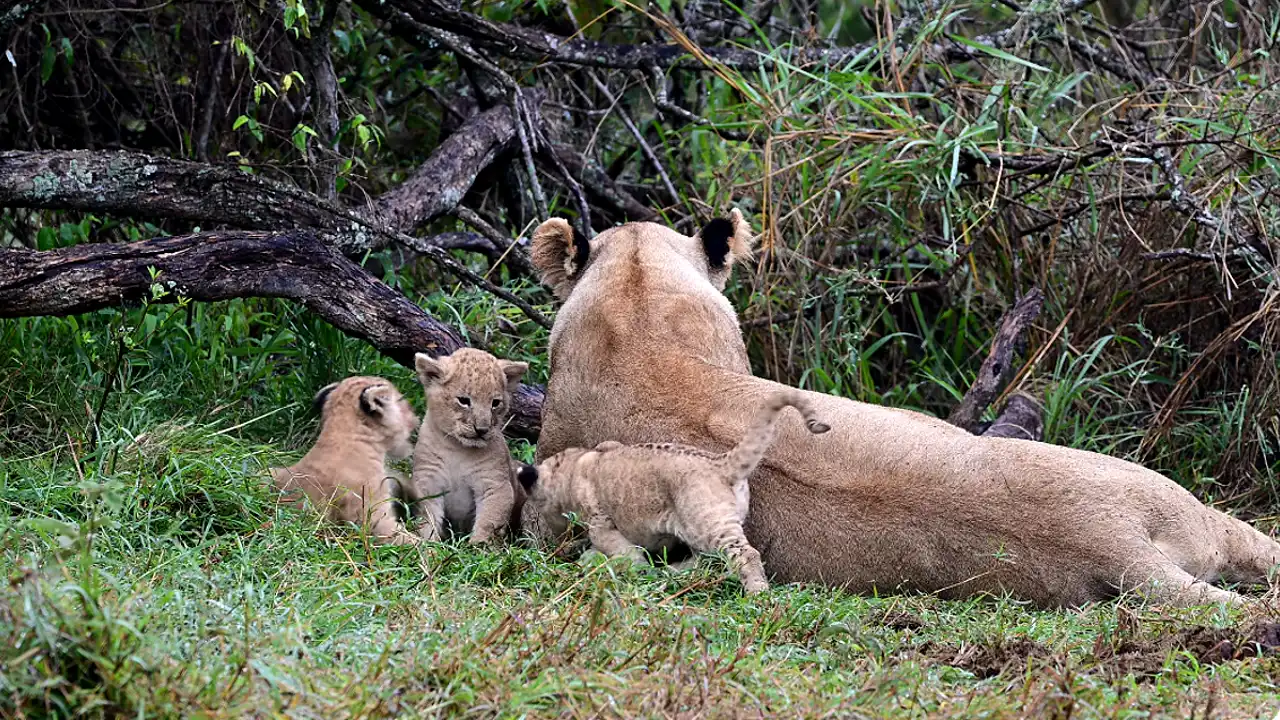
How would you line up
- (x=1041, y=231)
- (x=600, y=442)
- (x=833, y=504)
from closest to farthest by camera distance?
(x=833, y=504), (x=600, y=442), (x=1041, y=231)

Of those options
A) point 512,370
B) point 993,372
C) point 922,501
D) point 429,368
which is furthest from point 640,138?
point 922,501

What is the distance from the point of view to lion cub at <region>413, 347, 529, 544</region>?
595cm

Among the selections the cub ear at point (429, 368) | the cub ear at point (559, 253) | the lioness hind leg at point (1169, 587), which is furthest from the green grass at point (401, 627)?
the cub ear at point (559, 253)

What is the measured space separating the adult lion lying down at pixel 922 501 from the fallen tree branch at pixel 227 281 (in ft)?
3.39

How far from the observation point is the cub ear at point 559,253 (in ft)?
21.4

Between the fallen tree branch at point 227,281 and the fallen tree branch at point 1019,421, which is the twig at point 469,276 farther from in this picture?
the fallen tree branch at point 1019,421

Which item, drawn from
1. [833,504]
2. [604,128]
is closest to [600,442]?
[833,504]

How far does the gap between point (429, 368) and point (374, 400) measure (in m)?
0.25

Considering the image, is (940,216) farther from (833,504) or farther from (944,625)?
(944,625)

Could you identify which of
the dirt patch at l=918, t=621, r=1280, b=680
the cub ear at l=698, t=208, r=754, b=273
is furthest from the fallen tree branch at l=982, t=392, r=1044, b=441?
the dirt patch at l=918, t=621, r=1280, b=680

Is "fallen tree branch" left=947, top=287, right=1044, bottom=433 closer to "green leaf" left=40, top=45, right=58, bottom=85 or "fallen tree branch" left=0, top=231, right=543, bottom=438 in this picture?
"fallen tree branch" left=0, top=231, right=543, bottom=438

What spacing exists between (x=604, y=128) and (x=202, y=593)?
6.10 meters

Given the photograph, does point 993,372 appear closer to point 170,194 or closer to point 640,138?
point 640,138

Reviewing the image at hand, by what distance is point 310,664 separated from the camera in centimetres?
353
